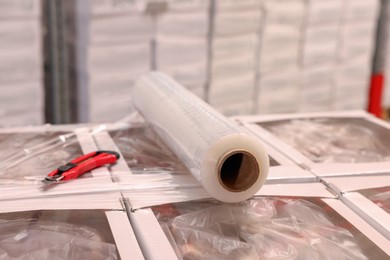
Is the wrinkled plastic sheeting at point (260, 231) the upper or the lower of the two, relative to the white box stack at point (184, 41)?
lower

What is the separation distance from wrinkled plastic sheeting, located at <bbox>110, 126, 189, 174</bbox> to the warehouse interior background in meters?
0.94

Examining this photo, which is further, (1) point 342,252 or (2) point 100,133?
(2) point 100,133

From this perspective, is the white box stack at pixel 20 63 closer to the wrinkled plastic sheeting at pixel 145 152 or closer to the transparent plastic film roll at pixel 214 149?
the wrinkled plastic sheeting at pixel 145 152

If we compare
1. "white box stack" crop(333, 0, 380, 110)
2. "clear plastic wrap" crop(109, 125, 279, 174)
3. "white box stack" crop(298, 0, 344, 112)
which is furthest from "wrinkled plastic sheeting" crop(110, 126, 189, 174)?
"white box stack" crop(333, 0, 380, 110)

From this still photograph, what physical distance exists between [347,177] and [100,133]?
2.22 ft

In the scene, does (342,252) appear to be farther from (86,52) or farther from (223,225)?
(86,52)

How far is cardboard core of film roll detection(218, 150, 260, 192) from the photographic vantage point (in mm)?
1118

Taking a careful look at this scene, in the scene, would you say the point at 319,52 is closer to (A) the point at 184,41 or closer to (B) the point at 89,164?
(A) the point at 184,41

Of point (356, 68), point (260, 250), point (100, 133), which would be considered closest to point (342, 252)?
point (260, 250)

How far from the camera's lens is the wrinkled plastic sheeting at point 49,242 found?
944mm

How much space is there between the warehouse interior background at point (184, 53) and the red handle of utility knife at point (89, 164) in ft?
3.90

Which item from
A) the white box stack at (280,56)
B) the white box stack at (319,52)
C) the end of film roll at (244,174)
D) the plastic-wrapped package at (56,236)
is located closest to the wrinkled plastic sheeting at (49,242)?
the plastic-wrapped package at (56,236)

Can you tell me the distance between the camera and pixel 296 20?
10.4 ft

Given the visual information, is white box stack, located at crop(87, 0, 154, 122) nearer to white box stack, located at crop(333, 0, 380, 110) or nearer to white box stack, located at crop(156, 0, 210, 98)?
white box stack, located at crop(156, 0, 210, 98)
